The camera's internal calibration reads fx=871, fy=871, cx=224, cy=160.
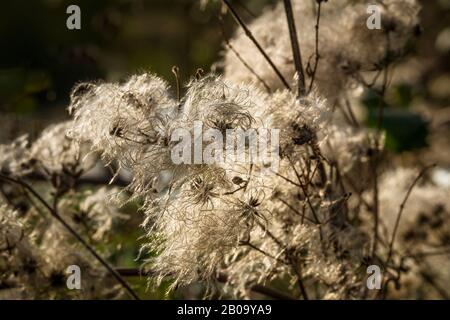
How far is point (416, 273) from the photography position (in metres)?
2.31

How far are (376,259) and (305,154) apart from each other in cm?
44

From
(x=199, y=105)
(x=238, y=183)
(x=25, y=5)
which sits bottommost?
(x=238, y=183)

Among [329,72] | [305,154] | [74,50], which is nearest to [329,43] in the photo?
[329,72]

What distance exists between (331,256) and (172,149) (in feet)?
1.64

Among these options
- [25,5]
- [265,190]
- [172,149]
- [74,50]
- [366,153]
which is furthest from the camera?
[25,5]

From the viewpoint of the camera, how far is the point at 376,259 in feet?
5.95

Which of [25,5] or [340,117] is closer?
[340,117]

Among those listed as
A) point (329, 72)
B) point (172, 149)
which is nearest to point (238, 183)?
point (172, 149)

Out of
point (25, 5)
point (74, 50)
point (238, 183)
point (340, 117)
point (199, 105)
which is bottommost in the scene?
point (238, 183)

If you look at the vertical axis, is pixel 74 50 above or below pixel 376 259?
above

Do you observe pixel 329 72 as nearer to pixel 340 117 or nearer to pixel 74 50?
pixel 340 117

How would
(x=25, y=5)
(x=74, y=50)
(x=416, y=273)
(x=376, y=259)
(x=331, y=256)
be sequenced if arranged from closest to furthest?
1. (x=331, y=256)
2. (x=376, y=259)
3. (x=416, y=273)
4. (x=74, y=50)
5. (x=25, y=5)
